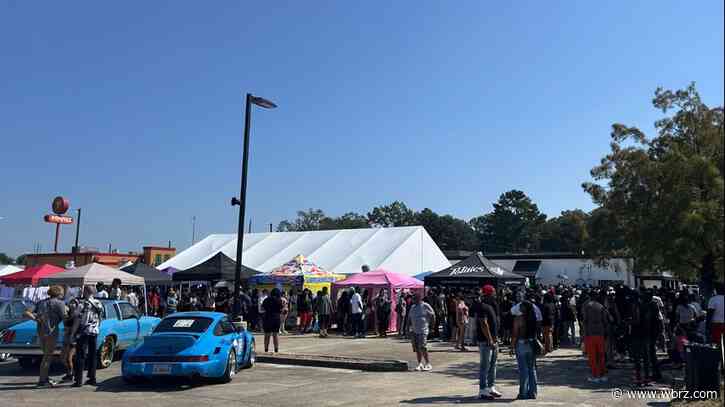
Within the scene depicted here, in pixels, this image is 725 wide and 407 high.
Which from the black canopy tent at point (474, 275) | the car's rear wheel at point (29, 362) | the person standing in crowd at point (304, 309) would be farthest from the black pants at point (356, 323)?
the car's rear wheel at point (29, 362)

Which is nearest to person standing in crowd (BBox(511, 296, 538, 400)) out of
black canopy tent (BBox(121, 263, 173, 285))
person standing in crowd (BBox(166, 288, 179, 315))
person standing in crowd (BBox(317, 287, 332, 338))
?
person standing in crowd (BBox(317, 287, 332, 338))

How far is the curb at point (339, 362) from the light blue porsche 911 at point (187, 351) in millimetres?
2650

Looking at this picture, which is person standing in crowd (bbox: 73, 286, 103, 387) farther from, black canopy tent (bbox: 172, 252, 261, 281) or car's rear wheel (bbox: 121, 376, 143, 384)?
black canopy tent (bbox: 172, 252, 261, 281)

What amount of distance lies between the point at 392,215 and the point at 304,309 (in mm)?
90852

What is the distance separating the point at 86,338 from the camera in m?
11.0

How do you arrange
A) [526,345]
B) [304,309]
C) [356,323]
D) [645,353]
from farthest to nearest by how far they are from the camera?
[304,309], [356,323], [645,353], [526,345]

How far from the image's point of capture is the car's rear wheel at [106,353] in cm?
1312

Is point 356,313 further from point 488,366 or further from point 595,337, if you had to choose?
point 488,366

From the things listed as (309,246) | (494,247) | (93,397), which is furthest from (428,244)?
(494,247)

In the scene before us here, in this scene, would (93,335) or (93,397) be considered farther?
(93,335)

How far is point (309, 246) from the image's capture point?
3462 cm

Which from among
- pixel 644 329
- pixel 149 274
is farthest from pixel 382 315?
pixel 644 329

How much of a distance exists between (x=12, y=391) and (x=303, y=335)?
14043 mm

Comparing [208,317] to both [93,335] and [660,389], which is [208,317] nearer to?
[93,335]
